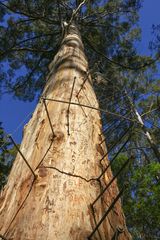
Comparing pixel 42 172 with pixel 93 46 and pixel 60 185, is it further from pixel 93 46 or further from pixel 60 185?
pixel 93 46

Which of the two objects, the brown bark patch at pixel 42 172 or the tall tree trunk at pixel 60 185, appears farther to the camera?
the brown bark patch at pixel 42 172

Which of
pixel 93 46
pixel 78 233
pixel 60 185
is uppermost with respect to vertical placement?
pixel 93 46

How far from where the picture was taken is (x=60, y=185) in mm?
1679

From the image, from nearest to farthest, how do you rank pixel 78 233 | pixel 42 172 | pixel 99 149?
pixel 78 233, pixel 42 172, pixel 99 149

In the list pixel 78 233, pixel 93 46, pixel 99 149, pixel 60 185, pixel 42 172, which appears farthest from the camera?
pixel 93 46

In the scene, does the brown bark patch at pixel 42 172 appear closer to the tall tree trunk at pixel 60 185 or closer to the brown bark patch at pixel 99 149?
the tall tree trunk at pixel 60 185

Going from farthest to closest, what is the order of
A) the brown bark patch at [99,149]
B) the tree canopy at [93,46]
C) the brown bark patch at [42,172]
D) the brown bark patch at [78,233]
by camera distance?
the tree canopy at [93,46] → the brown bark patch at [99,149] → the brown bark patch at [42,172] → the brown bark patch at [78,233]

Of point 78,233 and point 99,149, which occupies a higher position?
point 99,149

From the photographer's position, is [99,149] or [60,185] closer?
[60,185]

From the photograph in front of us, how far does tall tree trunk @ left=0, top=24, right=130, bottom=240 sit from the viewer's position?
1.44 m

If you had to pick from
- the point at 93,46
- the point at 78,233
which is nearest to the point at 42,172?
the point at 78,233

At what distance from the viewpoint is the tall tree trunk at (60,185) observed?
56.7 inches

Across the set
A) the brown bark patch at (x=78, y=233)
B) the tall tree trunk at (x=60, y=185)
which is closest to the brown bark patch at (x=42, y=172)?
the tall tree trunk at (x=60, y=185)

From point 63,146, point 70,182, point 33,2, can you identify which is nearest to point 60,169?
point 70,182
